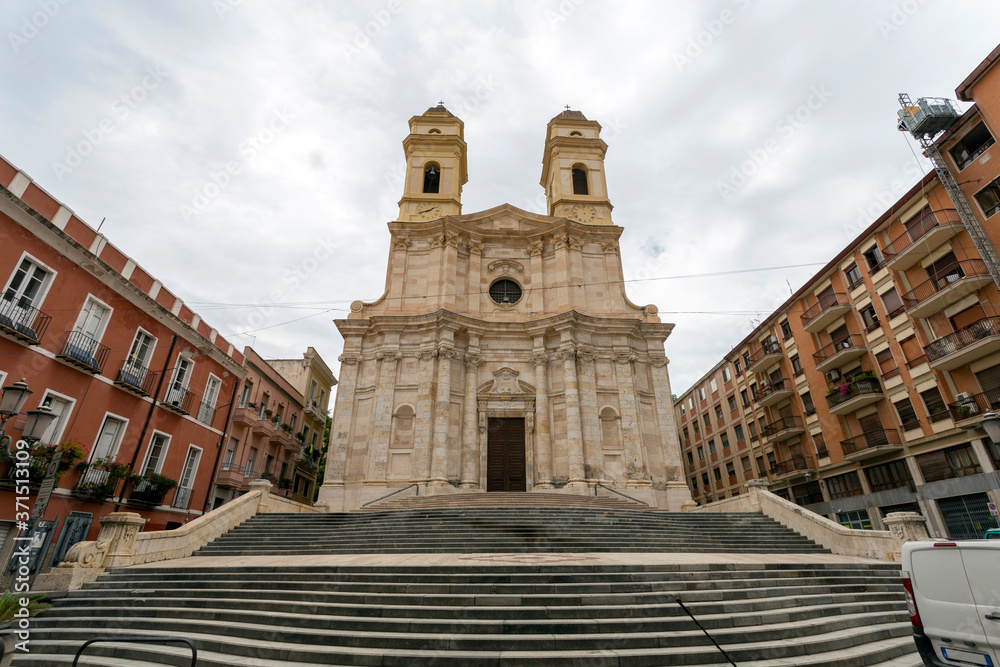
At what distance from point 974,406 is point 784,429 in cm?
993

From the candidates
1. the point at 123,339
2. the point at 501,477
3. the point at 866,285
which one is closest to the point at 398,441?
the point at 501,477

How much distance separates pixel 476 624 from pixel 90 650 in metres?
5.06

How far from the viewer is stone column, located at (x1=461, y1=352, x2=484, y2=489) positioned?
63.5 ft

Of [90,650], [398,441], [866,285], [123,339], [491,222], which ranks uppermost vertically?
[491,222]

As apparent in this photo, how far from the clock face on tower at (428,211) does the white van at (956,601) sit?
23509mm

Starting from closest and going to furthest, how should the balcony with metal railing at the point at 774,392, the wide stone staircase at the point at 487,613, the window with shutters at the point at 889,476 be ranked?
the wide stone staircase at the point at 487,613
the window with shutters at the point at 889,476
the balcony with metal railing at the point at 774,392

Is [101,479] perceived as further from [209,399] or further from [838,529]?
[838,529]

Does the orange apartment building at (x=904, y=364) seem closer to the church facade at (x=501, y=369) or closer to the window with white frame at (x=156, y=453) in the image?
the church facade at (x=501, y=369)

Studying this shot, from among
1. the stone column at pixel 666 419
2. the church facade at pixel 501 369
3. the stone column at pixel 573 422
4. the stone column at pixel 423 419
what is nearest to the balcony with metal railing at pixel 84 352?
the church facade at pixel 501 369

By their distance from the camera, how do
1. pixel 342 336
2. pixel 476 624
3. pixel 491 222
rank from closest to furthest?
pixel 476 624 → pixel 342 336 → pixel 491 222

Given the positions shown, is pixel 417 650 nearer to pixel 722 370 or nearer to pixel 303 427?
pixel 303 427

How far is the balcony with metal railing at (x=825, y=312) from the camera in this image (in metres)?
22.7

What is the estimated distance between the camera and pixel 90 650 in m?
6.13

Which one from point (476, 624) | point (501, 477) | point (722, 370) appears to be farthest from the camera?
point (722, 370)
